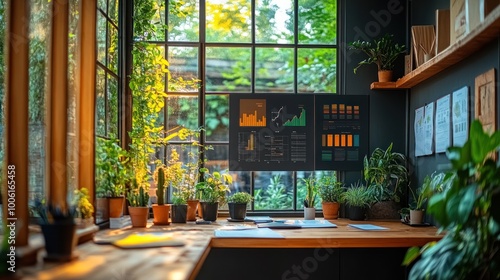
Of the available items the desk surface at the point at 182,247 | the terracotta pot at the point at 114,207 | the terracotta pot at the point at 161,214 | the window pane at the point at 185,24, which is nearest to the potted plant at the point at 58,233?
the desk surface at the point at 182,247

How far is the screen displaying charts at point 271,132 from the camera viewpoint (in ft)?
16.9

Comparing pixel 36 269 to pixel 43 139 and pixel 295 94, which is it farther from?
pixel 295 94

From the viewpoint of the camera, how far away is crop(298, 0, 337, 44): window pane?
5.29m

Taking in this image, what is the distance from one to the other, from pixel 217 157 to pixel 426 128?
5.91ft

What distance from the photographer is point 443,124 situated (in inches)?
168

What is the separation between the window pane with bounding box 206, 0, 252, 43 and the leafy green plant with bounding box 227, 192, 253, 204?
1.41 m

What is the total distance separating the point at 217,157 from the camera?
17.1ft

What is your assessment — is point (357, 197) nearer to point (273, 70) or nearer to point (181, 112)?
point (273, 70)

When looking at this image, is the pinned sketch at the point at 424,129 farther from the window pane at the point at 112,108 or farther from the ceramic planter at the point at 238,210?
the window pane at the point at 112,108

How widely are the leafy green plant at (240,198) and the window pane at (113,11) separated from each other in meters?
1.76

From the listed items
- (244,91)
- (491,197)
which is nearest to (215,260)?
(244,91)

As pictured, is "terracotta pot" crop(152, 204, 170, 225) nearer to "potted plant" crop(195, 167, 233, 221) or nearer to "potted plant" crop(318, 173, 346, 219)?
"potted plant" crop(195, 167, 233, 221)

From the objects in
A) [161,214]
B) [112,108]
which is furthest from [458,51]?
[112,108]

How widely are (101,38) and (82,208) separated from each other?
1.55m
